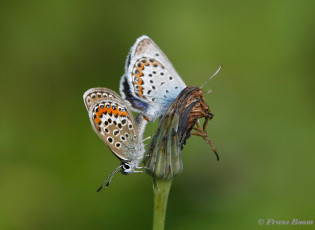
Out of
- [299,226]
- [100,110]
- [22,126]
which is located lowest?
[299,226]

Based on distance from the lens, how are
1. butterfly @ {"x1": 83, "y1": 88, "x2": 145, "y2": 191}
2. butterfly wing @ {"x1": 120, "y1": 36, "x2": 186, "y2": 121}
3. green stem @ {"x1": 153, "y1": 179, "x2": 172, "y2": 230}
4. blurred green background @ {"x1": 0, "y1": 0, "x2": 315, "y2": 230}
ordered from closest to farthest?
green stem @ {"x1": 153, "y1": 179, "x2": 172, "y2": 230}, butterfly @ {"x1": 83, "y1": 88, "x2": 145, "y2": 191}, butterfly wing @ {"x1": 120, "y1": 36, "x2": 186, "y2": 121}, blurred green background @ {"x1": 0, "y1": 0, "x2": 315, "y2": 230}

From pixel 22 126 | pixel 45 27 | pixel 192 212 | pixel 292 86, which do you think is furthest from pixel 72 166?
pixel 292 86

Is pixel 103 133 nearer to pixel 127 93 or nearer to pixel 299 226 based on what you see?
pixel 127 93

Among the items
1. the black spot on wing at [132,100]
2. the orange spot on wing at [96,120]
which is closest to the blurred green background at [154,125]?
the black spot on wing at [132,100]

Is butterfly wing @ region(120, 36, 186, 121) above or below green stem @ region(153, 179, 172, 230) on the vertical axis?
above

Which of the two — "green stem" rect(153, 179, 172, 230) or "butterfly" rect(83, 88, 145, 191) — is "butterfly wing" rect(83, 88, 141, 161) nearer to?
"butterfly" rect(83, 88, 145, 191)

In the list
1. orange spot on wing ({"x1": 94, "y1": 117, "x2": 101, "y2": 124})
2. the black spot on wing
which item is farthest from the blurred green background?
orange spot on wing ({"x1": 94, "y1": 117, "x2": 101, "y2": 124})
